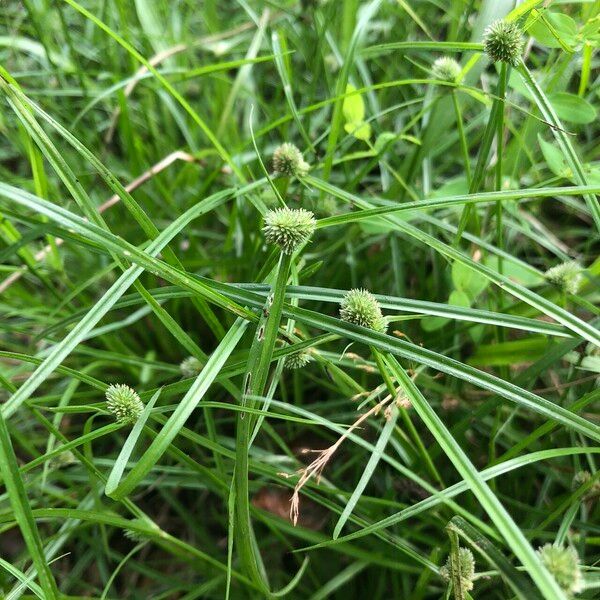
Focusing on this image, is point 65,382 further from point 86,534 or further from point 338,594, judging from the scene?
point 338,594

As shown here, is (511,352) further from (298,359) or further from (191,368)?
(191,368)

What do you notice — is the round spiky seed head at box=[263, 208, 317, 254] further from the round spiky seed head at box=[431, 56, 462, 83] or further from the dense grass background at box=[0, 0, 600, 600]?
the round spiky seed head at box=[431, 56, 462, 83]

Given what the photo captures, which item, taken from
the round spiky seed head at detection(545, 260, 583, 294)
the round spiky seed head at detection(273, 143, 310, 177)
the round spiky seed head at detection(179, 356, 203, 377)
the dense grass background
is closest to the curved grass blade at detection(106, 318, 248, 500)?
the dense grass background

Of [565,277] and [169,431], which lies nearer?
[169,431]

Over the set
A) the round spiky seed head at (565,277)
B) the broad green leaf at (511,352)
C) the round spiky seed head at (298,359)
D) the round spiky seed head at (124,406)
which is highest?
the round spiky seed head at (124,406)

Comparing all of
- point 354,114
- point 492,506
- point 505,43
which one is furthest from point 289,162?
point 492,506

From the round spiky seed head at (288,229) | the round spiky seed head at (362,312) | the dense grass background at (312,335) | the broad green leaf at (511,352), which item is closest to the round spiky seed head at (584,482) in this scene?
the dense grass background at (312,335)

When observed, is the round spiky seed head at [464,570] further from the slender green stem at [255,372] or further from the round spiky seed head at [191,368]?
the round spiky seed head at [191,368]
